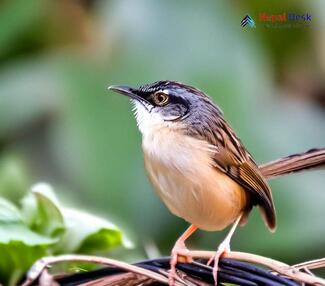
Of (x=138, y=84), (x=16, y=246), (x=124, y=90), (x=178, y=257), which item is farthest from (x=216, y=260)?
(x=138, y=84)

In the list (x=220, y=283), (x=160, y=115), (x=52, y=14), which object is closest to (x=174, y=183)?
(x=160, y=115)

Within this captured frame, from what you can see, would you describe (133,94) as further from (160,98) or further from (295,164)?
(295,164)

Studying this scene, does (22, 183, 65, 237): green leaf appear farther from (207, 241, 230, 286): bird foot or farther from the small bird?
(207, 241, 230, 286): bird foot

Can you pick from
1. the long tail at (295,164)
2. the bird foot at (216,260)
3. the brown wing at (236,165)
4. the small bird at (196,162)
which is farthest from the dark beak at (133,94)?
the bird foot at (216,260)

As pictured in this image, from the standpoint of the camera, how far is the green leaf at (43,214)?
7.32 ft

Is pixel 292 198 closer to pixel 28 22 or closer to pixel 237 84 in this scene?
pixel 237 84

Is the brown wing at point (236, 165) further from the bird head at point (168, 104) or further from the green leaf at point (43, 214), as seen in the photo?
the green leaf at point (43, 214)

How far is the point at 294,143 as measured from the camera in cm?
366

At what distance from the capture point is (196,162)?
80.4 inches

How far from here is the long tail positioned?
2.03 metres

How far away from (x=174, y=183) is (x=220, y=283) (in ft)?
1.15

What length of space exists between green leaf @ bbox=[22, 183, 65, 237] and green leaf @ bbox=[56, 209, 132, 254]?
0.03 meters

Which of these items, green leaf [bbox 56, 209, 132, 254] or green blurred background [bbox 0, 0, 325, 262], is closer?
green leaf [bbox 56, 209, 132, 254]

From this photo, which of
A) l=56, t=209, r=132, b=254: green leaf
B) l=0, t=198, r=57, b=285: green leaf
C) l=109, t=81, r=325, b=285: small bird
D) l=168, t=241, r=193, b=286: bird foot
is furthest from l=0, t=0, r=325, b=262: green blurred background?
l=168, t=241, r=193, b=286: bird foot
